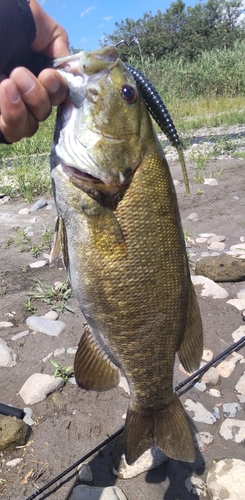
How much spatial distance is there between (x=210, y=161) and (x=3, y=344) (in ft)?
21.2

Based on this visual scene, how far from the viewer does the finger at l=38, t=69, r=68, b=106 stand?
1.55 m

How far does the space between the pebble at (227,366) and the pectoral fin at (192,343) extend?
1.52 metres

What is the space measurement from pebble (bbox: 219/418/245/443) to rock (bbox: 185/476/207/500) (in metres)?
0.35

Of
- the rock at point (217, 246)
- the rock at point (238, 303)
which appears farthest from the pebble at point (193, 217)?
the rock at point (238, 303)

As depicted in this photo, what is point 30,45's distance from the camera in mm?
1881

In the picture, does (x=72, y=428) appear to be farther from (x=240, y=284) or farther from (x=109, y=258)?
(x=240, y=284)

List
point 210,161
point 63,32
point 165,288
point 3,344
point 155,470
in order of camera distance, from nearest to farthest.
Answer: point 165,288, point 63,32, point 155,470, point 3,344, point 210,161

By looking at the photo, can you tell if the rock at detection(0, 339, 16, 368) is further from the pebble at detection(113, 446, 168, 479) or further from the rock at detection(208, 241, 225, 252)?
the rock at detection(208, 241, 225, 252)

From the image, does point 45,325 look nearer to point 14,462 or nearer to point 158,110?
point 14,462

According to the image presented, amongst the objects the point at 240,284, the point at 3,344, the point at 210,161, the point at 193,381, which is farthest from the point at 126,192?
the point at 210,161

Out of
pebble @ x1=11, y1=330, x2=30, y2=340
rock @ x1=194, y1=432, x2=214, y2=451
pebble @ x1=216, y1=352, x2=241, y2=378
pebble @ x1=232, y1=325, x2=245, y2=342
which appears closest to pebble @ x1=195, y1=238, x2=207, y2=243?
pebble @ x1=232, y1=325, x2=245, y2=342

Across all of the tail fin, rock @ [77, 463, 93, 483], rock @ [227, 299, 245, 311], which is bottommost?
rock @ [227, 299, 245, 311]

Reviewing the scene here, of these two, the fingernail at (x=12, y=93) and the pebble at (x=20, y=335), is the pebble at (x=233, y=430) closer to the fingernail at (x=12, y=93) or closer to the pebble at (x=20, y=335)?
the pebble at (x=20, y=335)

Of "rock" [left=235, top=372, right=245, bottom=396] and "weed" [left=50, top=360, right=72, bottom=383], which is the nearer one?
"rock" [left=235, top=372, right=245, bottom=396]
